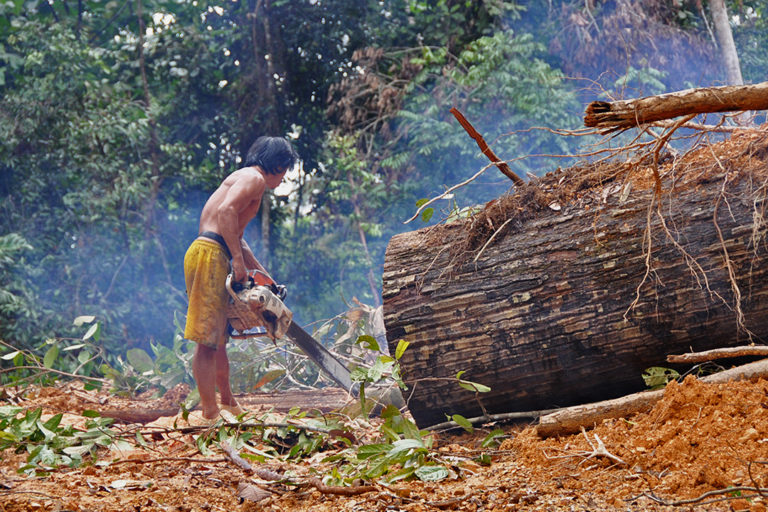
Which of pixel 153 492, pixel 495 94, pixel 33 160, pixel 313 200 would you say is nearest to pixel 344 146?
pixel 313 200

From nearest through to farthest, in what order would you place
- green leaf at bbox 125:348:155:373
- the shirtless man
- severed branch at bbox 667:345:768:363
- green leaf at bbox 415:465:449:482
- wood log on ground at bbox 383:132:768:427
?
1. green leaf at bbox 415:465:449:482
2. severed branch at bbox 667:345:768:363
3. wood log on ground at bbox 383:132:768:427
4. the shirtless man
5. green leaf at bbox 125:348:155:373

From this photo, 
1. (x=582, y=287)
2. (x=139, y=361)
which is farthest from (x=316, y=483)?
(x=139, y=361)

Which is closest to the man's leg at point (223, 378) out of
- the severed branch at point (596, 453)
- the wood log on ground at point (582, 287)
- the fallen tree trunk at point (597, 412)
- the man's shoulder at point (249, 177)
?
the man's shoulder at point (249, 177)

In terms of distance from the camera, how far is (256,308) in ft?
12.7

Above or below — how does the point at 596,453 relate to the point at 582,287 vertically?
below

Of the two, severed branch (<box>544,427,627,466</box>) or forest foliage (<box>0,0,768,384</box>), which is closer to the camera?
severed branch (<box>544,427,627,466</box>)

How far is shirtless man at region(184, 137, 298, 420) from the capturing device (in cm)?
382

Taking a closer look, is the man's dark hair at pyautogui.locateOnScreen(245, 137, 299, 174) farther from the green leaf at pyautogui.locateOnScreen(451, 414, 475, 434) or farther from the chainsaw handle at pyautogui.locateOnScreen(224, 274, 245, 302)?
the green leaf at pyautogui.locateOnScreen(451, 414, 475, 434)

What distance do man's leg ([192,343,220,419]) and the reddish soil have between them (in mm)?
1389

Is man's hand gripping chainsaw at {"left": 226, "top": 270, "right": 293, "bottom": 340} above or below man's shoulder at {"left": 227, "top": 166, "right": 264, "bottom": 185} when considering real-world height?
below

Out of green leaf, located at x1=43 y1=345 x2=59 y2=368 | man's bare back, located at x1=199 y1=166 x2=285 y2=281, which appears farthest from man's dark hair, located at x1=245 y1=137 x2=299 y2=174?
green leaf, located at x1=43 y1=345 x2=59 y2=368

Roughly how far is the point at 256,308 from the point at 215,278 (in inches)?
12.8

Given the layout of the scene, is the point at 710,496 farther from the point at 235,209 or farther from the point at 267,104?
the point at 267,104

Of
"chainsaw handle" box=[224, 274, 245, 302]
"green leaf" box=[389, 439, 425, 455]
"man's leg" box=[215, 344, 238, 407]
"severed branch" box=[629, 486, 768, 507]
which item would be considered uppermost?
"chainsaw handle" box=[224, 274, 245, 302]
